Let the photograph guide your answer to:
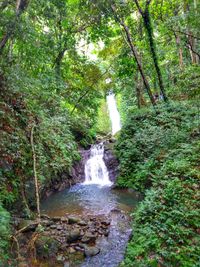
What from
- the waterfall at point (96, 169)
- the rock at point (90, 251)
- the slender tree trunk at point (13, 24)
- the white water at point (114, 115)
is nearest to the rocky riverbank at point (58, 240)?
the rock at point (90, 251)

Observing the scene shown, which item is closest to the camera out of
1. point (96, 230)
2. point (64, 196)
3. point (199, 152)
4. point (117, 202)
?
point (96, 230)

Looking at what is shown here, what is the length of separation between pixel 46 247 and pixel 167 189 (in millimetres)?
2723

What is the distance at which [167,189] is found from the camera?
5199 millimetres

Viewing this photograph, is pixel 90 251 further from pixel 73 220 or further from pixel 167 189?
pixel 167 189

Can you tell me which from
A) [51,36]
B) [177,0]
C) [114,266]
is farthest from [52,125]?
[177,0]

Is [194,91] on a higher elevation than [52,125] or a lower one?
higher

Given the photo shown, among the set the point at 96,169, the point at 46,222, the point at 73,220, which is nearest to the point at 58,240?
the point at 46,222

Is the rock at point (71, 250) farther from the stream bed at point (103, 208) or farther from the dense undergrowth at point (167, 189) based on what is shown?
the dense undergrowth at point (167, 189)

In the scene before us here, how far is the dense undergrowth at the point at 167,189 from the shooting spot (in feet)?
12.3

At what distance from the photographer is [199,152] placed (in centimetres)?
664

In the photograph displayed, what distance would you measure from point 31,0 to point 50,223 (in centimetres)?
667

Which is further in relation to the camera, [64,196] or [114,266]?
[64,196]

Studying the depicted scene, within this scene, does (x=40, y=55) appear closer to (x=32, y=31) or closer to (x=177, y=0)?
(x=32, y=31)

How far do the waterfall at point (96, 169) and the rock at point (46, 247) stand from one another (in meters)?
6.71
